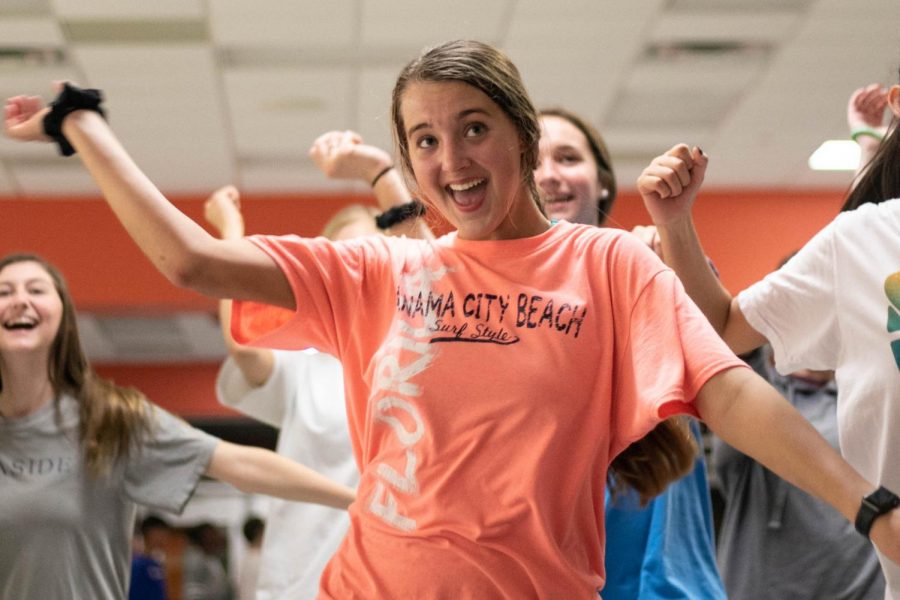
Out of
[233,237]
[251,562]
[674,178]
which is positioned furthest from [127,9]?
[674,178]

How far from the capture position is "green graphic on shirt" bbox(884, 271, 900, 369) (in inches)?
57.6

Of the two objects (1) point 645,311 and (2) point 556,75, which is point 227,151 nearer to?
(2) point 556,75

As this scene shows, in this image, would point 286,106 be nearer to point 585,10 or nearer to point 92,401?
point 585,10

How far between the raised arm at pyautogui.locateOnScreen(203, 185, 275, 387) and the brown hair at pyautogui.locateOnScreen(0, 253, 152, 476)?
253 mm

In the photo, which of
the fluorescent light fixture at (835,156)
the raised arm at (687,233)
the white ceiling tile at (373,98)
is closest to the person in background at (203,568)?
the white ceiling tile at (373,98)

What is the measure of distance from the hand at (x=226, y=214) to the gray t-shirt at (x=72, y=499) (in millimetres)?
496

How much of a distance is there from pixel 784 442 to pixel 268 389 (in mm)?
1826

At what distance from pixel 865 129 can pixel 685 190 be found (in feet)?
2.33

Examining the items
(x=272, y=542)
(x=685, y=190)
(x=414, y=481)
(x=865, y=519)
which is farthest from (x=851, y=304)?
(x=272, y=542)

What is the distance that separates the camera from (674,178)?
58.9 inches

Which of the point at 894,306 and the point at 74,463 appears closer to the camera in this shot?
the point at 894,306

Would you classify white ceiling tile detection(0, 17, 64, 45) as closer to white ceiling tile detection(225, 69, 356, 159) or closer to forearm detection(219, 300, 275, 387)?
white ceiling tile detection(225, 69, 356, 159)

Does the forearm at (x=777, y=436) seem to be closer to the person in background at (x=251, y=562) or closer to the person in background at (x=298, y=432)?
the person in background at (x=298, y=432)

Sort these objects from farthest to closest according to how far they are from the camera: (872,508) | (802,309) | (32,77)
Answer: (32,77), (802,309), (872,508)
